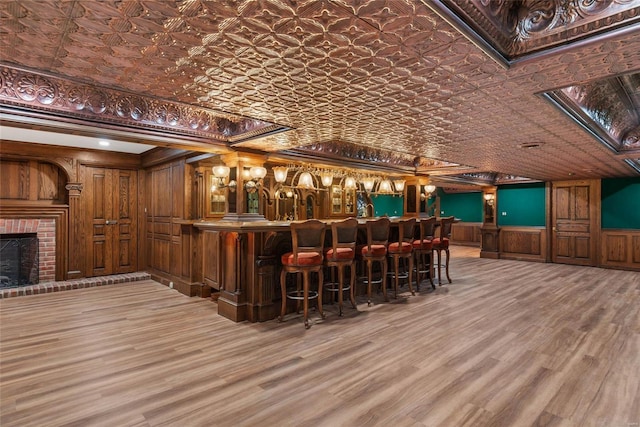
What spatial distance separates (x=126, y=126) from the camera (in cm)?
362

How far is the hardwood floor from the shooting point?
219 centimetres

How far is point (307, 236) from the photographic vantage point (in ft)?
12.8

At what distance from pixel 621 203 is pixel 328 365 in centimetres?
945

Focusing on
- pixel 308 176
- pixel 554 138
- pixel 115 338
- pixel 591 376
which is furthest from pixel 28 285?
pixel 554 138

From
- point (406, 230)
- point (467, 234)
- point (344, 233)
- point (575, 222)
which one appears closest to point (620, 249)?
point (575, 222)

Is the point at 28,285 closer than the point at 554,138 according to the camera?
No

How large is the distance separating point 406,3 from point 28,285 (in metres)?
7.15

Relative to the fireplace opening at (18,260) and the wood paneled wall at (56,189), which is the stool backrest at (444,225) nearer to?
the wood paneled wall at (56,189)

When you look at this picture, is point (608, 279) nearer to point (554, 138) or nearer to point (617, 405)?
point (554, 138)

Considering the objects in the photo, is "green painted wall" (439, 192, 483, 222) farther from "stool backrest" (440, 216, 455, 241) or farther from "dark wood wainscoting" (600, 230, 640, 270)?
"stool backrest" (440, 216, 455, 241)

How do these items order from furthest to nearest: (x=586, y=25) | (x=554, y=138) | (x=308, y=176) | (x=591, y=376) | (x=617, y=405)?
(x=308, y=176)
(x=554, y=138)
(x=591, y=376)
(x=617, y=405)
(x=586, y=25)

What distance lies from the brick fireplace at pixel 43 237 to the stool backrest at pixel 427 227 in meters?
6.63

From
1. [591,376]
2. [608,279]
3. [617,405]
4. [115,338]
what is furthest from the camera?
[608,279]

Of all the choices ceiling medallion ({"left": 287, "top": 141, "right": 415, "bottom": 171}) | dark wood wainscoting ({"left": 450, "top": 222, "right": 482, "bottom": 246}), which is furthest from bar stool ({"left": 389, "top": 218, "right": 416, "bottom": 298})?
dark wood wainscoting ({"left": 450, "top": 222, "right": 482, "bottom": 246})
